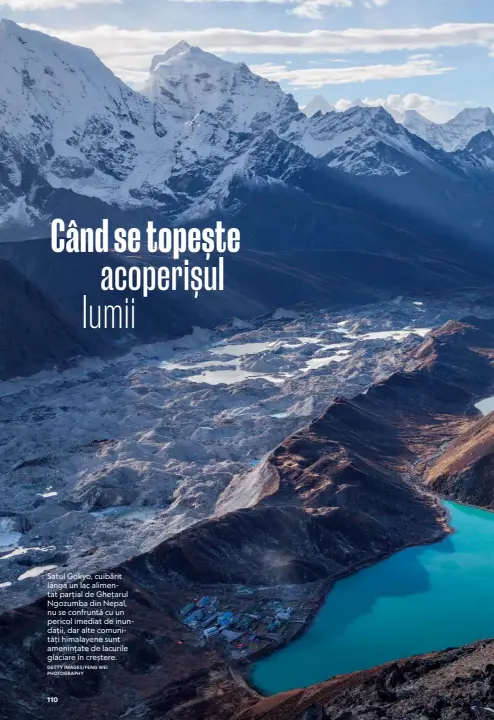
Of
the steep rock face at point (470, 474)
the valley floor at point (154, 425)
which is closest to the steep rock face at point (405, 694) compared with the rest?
the valley floor at point (154, 425)

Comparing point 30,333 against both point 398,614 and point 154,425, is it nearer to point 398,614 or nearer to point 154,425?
point 154,425

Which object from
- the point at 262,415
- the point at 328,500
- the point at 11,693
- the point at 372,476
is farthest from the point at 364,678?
the point at 262,415

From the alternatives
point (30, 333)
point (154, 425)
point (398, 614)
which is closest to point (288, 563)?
point (398, 614)

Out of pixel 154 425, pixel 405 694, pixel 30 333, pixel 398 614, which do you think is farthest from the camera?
pixel 30 333

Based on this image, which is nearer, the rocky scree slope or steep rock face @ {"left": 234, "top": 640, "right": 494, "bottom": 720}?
steep rock face @ {"left": 234, "top": 640, "right": 494, "bottom": 720}

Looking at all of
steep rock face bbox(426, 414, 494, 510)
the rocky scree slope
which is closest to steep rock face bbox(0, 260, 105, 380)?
the rocky scree slope

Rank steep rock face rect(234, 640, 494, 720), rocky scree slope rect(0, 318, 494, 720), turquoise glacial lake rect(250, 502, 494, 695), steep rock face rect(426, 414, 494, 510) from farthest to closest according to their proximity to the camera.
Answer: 1. steep rock face rect(426, 414, 494, 510)
2. turquoise glacial lake rect(250, 502, 494, 695)
3. rocky scree slope rect(0, 318, 494, 720)
4. steep rock face rect(234, 640, 494, 720)

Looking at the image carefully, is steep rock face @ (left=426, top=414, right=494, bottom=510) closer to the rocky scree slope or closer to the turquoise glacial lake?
the rocky scree slope
